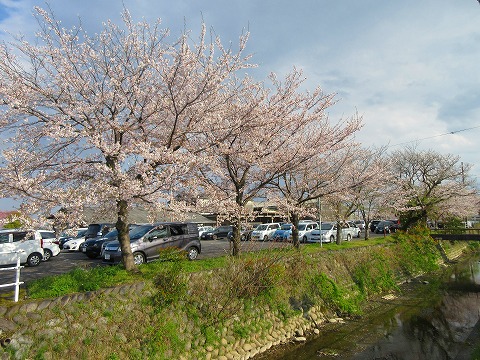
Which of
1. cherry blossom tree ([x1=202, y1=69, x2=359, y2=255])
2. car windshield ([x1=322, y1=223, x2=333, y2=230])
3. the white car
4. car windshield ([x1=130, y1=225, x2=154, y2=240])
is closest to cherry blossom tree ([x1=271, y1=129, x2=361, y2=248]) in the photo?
cherry blossom tree ([x1=202, y1=69, x2=359, y2=255])

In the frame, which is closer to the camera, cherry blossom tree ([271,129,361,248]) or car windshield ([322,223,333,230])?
cherry blossom tree ([271,129,361,248])

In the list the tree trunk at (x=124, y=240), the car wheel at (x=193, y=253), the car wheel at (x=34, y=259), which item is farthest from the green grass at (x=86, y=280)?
the car wheel at (x=34, y=259)

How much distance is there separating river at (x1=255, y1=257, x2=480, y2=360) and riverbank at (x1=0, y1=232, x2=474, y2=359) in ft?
2.14

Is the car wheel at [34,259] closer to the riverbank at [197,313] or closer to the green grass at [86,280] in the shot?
the green grass at [86,280]

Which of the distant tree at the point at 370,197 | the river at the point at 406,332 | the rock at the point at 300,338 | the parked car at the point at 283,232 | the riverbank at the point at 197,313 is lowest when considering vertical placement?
the river at the point at 406,332

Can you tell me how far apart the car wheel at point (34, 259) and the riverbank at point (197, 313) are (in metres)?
9.75

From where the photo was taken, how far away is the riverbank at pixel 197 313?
20.2ft

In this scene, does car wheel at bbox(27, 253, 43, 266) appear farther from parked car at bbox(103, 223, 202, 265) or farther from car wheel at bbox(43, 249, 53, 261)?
parked car at bbox(103, 223, 202, 265)

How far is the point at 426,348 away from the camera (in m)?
9.73

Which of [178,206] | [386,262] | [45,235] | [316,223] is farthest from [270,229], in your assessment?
[178,206]

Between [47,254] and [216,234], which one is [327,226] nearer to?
[216,234]

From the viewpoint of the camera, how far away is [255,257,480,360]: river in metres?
9.22

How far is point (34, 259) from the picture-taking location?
15094 millimetres

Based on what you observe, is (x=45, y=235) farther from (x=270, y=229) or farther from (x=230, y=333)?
(x=270, y=229)
